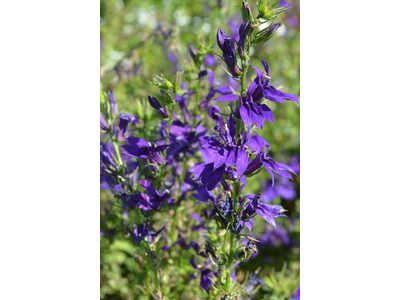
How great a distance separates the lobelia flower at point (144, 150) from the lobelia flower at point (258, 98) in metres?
0.36

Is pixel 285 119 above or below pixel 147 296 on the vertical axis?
above

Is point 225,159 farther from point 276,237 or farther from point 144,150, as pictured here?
point 276,237

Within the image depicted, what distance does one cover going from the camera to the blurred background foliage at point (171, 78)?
5.92 ft

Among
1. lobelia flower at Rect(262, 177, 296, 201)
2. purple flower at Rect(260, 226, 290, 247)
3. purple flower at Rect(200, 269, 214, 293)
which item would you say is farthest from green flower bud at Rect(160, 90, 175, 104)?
purple flower at Rect(260, 226, 290, 247)

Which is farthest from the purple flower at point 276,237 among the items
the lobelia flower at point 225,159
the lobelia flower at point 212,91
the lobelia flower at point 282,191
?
the lobelia flower at point 225,159

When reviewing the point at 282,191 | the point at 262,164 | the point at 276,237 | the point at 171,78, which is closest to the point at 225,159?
the point at 262,164

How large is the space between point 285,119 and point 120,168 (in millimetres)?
1903

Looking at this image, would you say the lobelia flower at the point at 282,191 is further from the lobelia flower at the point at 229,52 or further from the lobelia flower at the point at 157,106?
the lobelia flower at the point at 229,52

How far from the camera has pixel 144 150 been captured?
1277 mm

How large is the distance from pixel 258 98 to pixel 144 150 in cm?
46

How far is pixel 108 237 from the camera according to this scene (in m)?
1.70
